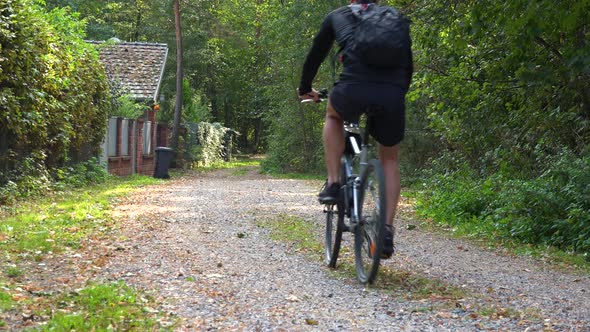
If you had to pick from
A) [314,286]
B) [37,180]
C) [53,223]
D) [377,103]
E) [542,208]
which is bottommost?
[53,223]

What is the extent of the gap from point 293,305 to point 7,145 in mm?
8608

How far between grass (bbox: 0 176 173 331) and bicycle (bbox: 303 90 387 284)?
147cm

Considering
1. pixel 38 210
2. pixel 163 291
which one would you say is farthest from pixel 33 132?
A: pixel 163 291

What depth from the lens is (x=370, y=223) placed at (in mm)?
5270

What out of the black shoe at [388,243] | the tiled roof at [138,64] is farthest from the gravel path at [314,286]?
the tiled roof at [138,64]

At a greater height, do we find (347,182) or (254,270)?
(347,182)

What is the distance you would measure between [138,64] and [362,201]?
26745 mm

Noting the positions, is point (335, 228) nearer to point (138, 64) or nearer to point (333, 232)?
point (333, 232)

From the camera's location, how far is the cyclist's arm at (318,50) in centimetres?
533

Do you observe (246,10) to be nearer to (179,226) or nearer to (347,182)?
(179,226)

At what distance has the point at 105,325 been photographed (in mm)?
4164

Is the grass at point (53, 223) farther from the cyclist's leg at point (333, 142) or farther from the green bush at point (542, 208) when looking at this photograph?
the green bush at point (542, 208)

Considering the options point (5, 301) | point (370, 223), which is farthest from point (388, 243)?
point (5, 301)

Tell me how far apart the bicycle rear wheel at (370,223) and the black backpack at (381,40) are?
2.22 ft
